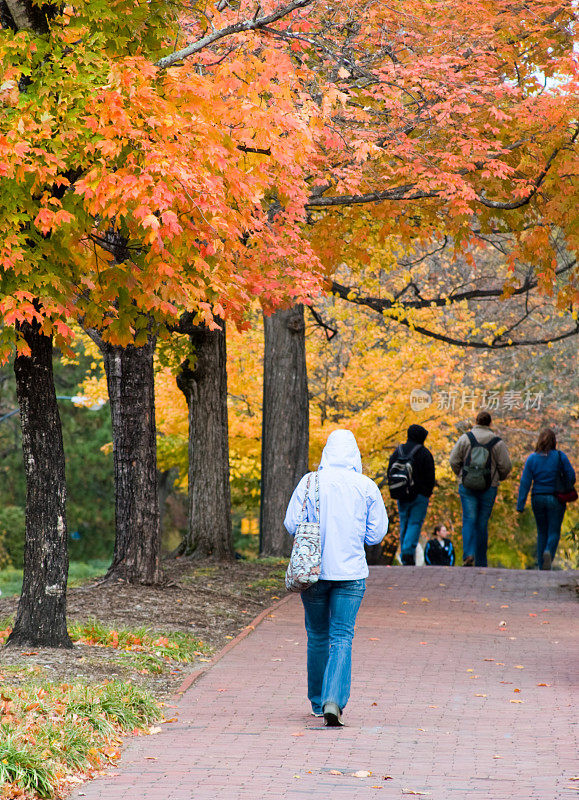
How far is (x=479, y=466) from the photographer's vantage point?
14.4 m

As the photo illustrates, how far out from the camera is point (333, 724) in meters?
6.65

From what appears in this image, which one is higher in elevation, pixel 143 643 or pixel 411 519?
pixel 411 519

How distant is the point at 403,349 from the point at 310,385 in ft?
8.37

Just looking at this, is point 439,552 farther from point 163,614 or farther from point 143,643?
point 143,643

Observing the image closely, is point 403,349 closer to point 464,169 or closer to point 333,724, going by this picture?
point 464,169

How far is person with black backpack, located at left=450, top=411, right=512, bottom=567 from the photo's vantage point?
47.5 ft

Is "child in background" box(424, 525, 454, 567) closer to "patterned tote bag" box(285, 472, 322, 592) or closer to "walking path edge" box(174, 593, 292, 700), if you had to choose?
"walking path edge" box(174, 593, 292, 700)

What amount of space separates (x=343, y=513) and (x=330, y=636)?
731mm

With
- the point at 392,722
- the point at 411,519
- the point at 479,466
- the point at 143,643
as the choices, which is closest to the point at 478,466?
the point at 479,466

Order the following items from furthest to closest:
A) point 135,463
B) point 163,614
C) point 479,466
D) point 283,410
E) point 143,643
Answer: point 283,410, point 479,466, point 135,463, point 163,614, point 143,643

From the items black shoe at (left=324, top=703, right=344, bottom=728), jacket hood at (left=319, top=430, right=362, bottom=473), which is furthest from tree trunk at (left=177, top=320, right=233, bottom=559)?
black shoe at (left=324, top=703, right=344, bottom=728)

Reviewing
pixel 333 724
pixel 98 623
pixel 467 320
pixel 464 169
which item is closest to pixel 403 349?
pixel 467 320

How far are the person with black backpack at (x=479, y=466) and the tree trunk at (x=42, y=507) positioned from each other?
273 inches

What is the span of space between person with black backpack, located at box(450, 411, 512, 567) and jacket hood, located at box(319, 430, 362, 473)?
777cm
